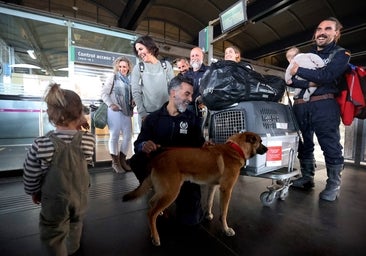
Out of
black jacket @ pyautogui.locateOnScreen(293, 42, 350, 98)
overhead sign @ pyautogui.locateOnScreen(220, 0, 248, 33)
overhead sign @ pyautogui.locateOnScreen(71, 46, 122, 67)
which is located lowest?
black jacket @ pyautogui.locateOnScreen(293, 42, 350, 98)

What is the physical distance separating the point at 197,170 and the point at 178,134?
39 centimetres

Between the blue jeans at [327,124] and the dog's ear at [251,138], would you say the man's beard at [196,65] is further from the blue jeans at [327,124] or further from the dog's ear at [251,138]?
the dog's ear at [251,138]

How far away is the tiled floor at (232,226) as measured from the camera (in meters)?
1.29

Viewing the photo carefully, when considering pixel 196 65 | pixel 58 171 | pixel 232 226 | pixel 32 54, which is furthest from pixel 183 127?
pixel 32 54

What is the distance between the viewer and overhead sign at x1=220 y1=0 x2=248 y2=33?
2.80m

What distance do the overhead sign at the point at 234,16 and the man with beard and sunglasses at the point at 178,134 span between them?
1774 mm

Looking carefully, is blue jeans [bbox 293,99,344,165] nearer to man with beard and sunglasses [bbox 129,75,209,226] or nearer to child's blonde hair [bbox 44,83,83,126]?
man with beard and sunglasses [bbox 129,75,209,226]

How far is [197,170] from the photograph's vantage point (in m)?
1.43

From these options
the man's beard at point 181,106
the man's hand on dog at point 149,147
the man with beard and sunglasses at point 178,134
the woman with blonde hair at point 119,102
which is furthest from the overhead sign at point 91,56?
the man's hand on dog at point 149,147

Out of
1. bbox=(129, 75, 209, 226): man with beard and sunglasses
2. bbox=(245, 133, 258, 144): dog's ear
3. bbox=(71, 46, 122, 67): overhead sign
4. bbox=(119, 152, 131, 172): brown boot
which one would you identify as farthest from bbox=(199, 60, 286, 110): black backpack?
bbox=(71, 46, 122, 67): overhead sign

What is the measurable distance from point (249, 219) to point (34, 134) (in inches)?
182

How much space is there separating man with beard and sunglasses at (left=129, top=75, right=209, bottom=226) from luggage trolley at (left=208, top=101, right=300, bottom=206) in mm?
252

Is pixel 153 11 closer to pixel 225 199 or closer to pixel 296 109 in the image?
pixel 296 109

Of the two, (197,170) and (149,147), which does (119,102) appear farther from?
(197,170)
